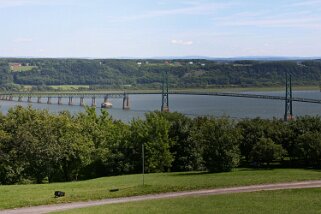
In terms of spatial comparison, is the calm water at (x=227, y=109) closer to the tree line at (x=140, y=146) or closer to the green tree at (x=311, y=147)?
the tree line at (x=140, y=146)

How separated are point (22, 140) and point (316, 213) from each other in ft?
90.0

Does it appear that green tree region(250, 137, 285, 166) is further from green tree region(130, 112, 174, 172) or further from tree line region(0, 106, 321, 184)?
green tree region(130, 112, 174, 172)

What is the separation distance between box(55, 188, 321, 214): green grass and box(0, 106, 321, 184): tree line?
12.7m

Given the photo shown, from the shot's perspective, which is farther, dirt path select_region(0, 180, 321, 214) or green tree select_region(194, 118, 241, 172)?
green tree select_region(194, 118, 241, 172)

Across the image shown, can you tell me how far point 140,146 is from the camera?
45.5 metres

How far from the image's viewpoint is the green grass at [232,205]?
2280cm

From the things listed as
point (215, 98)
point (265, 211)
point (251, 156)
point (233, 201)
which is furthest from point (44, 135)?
point (215, 98)

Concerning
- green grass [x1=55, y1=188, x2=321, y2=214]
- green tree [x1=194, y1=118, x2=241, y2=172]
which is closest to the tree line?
green tree [x1=194, y1=118, x2=241, y2=172]

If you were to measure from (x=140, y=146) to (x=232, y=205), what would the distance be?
73.1 ft

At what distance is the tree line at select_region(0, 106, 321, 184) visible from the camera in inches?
1613

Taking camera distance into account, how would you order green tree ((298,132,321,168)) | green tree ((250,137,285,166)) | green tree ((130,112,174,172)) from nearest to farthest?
green tree ((298,132,321,168))
green tree ((250,137,285,166))
green tree ((130,112,174,172))

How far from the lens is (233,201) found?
25.1 meters

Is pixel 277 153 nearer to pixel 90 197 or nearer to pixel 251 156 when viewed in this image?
pixel 251 156

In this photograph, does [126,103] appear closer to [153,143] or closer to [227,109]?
[227,109]
